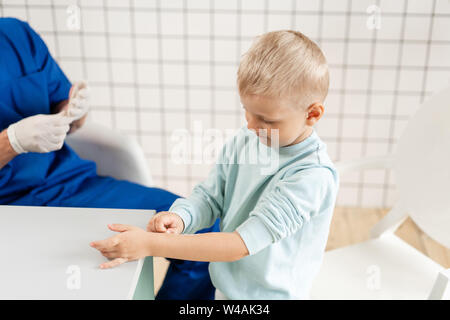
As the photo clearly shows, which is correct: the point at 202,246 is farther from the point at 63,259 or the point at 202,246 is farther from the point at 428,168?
the point at 428,168

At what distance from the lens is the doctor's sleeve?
53.5 inches

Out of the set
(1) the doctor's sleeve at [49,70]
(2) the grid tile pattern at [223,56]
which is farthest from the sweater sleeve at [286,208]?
(2) the grid tile pattern at [223,56]

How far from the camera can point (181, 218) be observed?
908 millimetres

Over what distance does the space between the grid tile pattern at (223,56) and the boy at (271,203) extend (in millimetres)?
1122

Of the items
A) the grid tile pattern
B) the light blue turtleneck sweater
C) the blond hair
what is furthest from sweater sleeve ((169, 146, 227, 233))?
the grid tile pattern

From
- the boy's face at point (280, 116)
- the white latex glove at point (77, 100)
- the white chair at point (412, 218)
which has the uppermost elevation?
the boy's face at point (280, 116)

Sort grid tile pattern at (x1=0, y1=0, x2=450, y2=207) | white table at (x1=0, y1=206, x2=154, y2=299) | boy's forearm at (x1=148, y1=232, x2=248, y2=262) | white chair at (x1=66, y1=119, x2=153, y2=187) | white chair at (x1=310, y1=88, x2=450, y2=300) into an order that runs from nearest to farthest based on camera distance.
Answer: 1. white table at (x1=0, y1=206, x2=154, y2=299)
2. boy's forearm at (x1=148, y1=232, x2=248, y2=262)
3. white chair at (x1=310, y1=88, x2=450, y2=300)
4. white chair at (x1=66, y1=119, x2=153, y2=187)
5. grid tile pattern at (x1=0, y1=0, x2=450, y2=207)

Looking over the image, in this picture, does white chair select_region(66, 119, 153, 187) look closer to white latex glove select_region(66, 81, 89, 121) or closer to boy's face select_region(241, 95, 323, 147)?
white latex glove select_region(66, 81, 89, 121)

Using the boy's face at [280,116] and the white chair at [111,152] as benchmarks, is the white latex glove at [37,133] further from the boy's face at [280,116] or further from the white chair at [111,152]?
the boy's face at [280,116]

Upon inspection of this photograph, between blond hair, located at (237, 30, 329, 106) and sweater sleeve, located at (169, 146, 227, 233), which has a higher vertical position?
blond hair, located at (237, 30, 329, 106)

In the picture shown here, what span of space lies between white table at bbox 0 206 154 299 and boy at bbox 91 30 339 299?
29 mm

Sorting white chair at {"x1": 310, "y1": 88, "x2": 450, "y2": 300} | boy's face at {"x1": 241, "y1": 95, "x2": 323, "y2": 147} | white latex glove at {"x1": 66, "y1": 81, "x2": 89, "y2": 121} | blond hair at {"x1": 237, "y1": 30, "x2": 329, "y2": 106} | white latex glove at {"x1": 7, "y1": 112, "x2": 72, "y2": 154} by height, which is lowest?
white chair at {"x1": 310, "y1": 88, "x2": 450, "y2": 300}

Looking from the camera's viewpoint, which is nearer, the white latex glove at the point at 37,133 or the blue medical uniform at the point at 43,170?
the white latex glove at the point at 37,133

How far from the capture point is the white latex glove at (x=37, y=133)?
3.82ft
